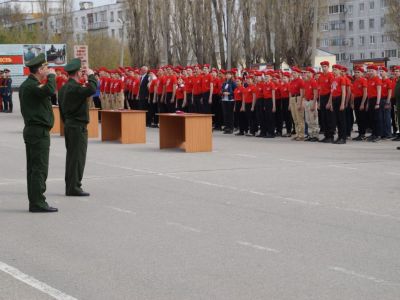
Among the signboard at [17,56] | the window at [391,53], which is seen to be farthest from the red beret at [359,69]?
the window at [391,53]

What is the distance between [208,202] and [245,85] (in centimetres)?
1503

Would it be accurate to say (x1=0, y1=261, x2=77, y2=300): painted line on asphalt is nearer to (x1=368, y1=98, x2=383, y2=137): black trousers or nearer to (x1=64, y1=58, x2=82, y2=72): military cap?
(x1=64, y1=58, x2=82, y2=72): military cap

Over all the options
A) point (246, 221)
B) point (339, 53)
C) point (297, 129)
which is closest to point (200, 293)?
point (246, 221)

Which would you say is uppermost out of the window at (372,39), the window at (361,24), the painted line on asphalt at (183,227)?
the window at (361,24)

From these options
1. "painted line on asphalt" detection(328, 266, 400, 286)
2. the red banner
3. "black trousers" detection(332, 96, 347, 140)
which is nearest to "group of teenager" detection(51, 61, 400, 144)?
"black trousers" detection(332, 96, 347, 140)

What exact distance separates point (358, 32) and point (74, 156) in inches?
3995

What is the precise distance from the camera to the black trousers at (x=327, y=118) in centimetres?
2233

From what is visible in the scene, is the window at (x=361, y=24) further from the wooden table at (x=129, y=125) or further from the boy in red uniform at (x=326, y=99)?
the wooden table at (x=129, y=125)

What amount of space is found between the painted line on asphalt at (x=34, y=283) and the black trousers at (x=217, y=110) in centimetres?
2055

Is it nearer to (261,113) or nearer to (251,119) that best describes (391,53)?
(251,119)

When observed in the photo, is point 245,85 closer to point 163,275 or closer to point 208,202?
point 208,202

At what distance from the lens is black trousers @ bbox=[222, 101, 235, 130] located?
87.7ft

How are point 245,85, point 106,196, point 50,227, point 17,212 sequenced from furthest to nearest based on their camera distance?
1. point 245,85
2. point 106,196
3. point 17,212
4. point 50,227

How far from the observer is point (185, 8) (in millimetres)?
53000
